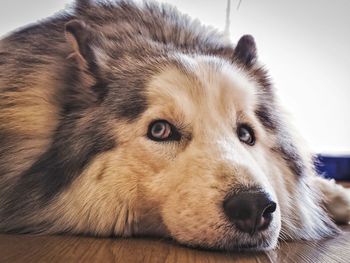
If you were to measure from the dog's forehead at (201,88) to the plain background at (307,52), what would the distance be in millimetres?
2340

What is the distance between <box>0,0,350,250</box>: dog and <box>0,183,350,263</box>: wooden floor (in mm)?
47

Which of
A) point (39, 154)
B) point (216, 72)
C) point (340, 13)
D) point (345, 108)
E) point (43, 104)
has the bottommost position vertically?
point (39, 154)

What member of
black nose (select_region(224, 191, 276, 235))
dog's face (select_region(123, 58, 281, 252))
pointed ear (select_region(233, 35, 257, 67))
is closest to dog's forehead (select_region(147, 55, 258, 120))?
dog's face (select_region(123, 58, 281, 252))

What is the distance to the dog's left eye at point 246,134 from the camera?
6.01 ft

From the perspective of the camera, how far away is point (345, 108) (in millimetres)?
4352

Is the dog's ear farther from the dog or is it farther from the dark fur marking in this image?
the dark fur marking

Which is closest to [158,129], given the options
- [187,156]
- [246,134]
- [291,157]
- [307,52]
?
[187,156]

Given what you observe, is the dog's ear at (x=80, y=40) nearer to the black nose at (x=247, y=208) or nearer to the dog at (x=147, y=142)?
the dog at (x=147, y=142)

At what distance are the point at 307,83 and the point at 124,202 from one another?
9.81ft

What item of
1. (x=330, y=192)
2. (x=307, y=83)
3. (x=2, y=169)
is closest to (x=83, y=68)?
(x=2, y=169)

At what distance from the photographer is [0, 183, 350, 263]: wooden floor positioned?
137 centimetres

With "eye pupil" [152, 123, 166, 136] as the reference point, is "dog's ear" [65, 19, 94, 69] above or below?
above

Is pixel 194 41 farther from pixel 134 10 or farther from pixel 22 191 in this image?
pixel 22 191

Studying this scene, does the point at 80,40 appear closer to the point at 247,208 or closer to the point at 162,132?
the point at 162,132
